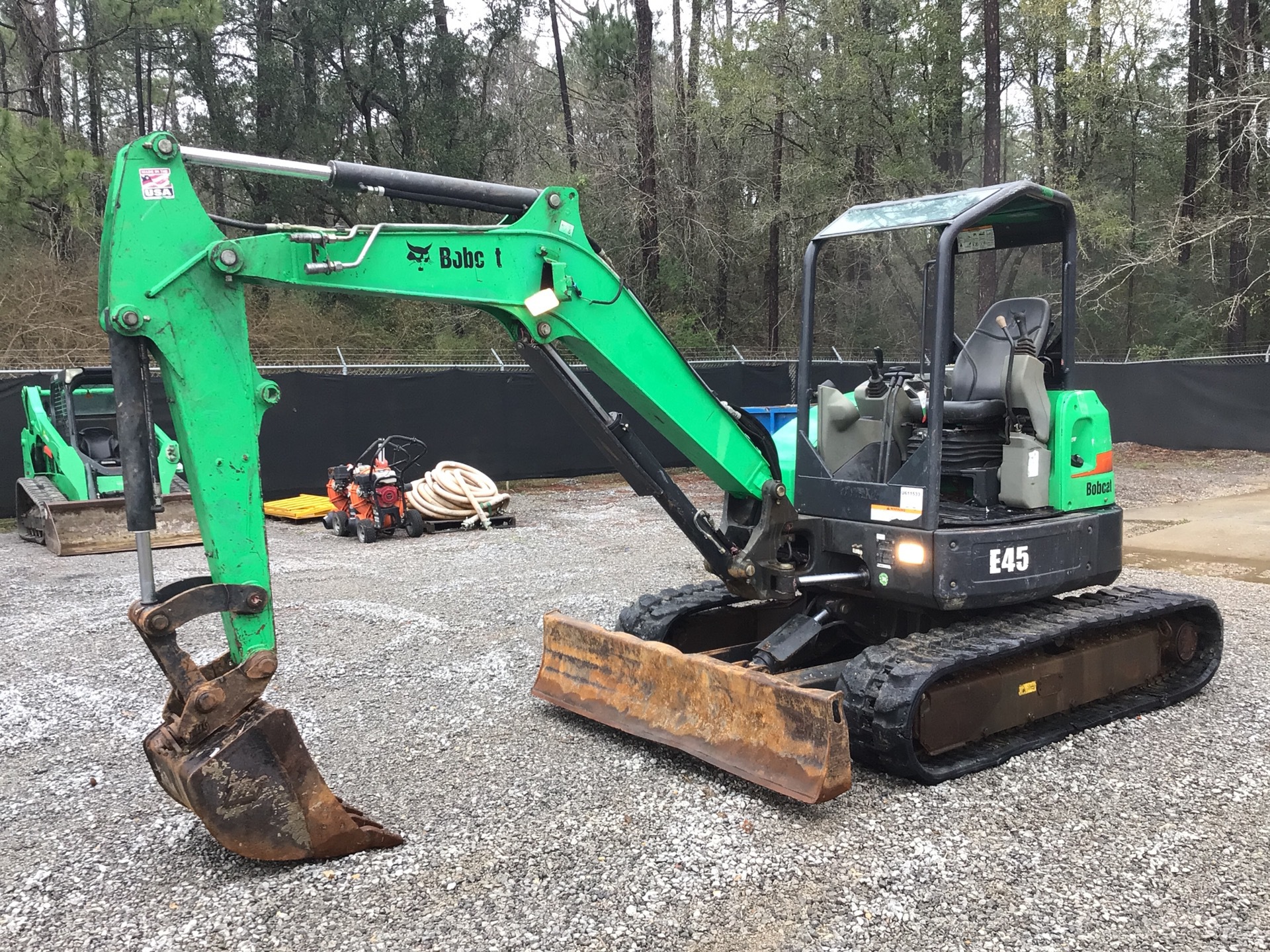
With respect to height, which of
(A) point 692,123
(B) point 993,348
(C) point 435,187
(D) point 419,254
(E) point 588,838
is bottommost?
(E) point 588,838

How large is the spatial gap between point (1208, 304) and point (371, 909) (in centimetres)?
2912

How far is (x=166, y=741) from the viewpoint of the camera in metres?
→ 3.42

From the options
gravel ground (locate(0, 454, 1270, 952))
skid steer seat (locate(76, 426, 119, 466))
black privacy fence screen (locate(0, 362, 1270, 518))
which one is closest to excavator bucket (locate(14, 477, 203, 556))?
skid steer seat (locate(76, 426, 119, 466))

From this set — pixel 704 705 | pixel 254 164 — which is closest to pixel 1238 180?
pixel 704 705

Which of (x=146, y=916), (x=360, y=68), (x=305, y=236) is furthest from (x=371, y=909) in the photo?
(x=360, y=68)

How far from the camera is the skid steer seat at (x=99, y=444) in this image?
39.2ft

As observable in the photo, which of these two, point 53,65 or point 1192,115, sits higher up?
point 53,65

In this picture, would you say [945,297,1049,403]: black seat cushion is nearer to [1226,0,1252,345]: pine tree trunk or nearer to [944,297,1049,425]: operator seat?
[944,297,1049,425]: operator seat

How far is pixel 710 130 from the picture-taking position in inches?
909

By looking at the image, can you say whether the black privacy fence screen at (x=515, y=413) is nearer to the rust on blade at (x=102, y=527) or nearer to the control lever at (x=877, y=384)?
the rust on blade at (x=102, y=527)

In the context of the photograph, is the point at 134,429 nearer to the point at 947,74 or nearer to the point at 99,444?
the point at 99,444

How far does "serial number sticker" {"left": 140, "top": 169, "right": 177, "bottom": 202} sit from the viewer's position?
3.37 metres

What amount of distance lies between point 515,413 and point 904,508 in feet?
37.3

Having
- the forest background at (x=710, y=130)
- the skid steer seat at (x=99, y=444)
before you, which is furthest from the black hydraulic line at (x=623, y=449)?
the forest background at (x=710, y=130)
